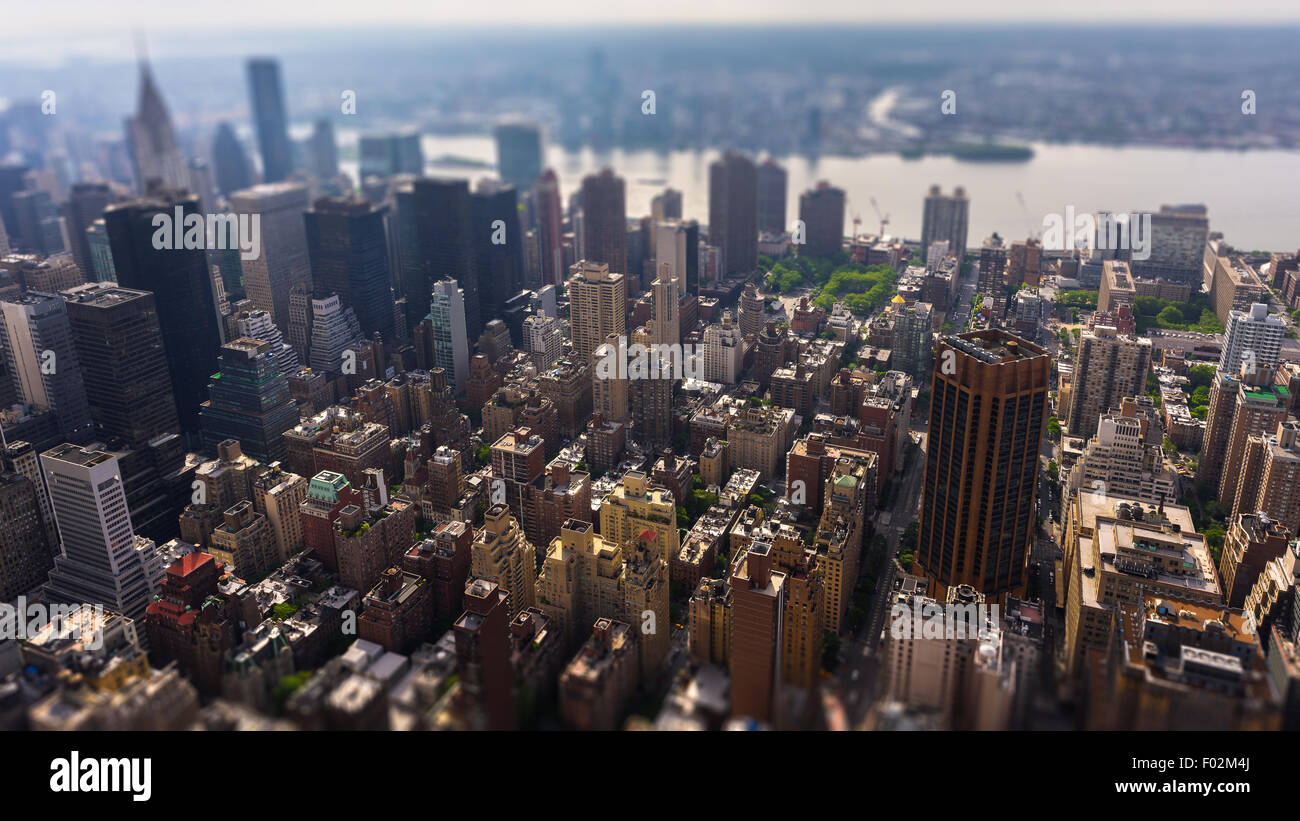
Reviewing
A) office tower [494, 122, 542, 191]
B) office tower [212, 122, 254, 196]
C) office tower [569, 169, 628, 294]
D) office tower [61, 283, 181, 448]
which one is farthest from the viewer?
office tower [494, 122, 542, 191]

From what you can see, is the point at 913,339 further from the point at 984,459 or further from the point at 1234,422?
the point at 984,459

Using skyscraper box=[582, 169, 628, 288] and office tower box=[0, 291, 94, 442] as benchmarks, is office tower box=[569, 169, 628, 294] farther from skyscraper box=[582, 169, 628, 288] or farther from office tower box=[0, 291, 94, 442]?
office tower box=[0, 291, 94, 442]

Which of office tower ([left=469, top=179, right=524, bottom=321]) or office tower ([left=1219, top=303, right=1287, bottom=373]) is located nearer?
office tower ([left=1219, top=303, right=1287, bottom=373])

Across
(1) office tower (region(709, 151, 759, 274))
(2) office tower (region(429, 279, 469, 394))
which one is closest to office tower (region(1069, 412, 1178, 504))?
(2) office tower (region(429, 279, 469, 394))

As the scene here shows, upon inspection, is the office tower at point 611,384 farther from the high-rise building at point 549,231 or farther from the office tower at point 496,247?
the high-rise building at point 549,231

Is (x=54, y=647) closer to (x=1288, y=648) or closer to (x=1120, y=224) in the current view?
(x=1288, y=648)

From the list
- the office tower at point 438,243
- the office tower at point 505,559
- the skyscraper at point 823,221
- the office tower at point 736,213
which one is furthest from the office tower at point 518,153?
the office tower at point 505,559
